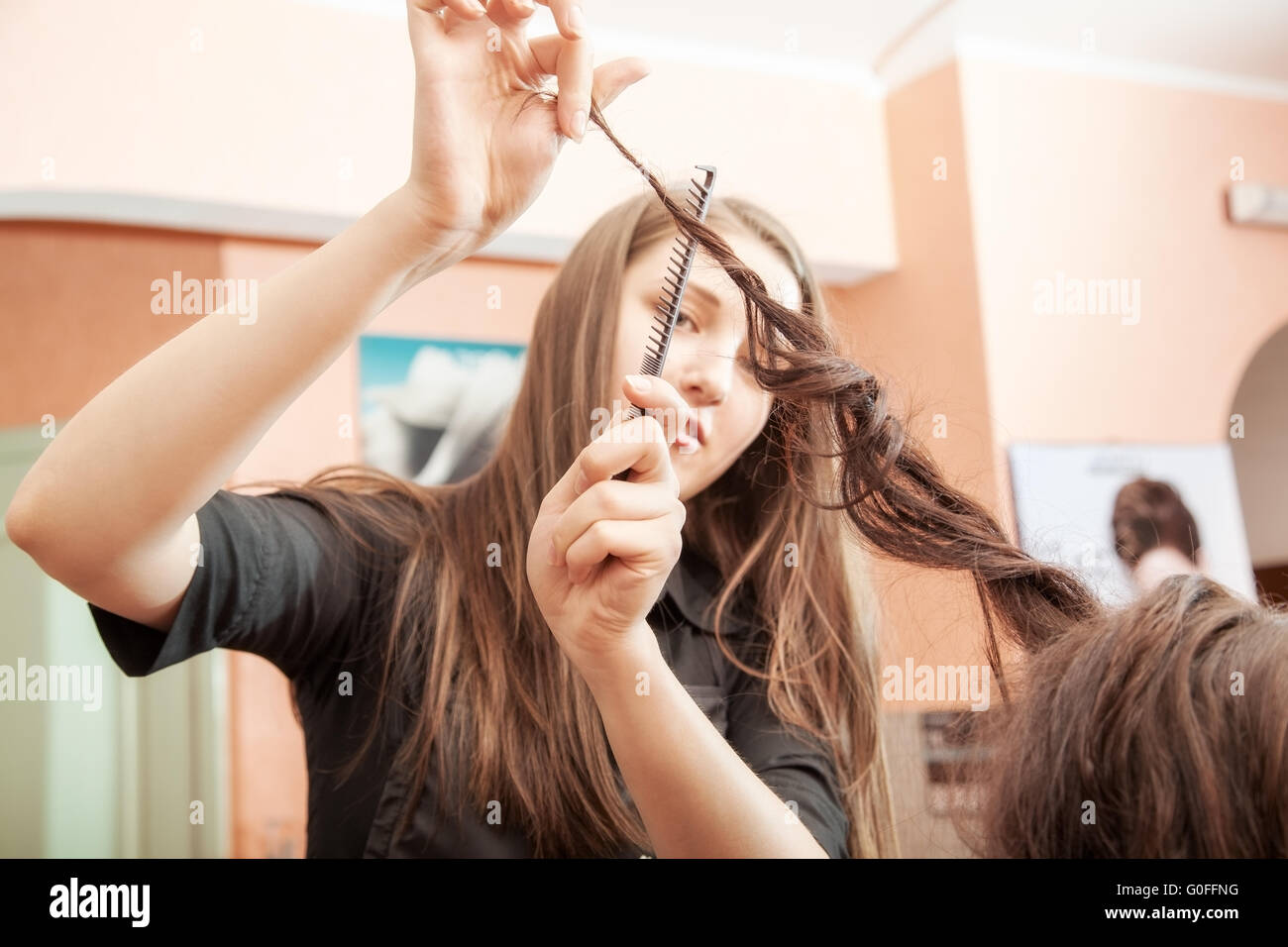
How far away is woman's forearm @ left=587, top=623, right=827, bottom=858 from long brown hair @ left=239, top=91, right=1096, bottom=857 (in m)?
0.11

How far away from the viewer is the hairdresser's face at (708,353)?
609 millimetres

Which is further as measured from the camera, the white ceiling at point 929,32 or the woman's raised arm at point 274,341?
the white ceiling at point 929,32

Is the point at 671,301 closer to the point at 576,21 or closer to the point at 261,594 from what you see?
the point at 576,21

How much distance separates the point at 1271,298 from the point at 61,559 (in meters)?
2.40

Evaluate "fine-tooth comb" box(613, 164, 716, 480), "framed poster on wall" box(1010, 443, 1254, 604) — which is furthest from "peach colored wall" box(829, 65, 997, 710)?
"fine-tooth comb" box(613, 164, 716, 480)

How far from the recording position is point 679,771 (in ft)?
1.55

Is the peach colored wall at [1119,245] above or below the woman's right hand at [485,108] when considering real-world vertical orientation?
above

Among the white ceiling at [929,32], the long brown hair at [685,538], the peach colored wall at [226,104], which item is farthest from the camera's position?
the white ceiling at [929,32]

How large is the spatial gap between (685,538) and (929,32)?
1.67 m

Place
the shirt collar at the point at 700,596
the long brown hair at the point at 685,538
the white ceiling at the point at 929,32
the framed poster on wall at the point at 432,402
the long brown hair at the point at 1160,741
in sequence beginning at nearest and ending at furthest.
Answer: the long brown hair at the point at 1160,741, the long brown hair at the point at 685,538, the shirt collar at the point at 700,596, the white ceiling at the point at 929,32, the framed poster on wall at the point at 432,402

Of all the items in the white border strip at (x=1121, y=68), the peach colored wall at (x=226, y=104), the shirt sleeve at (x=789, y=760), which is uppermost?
the white border strip at (x=1121, y=68)

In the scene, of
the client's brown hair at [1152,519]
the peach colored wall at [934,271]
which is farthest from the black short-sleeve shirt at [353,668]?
the client's brown hair at [1152,519]

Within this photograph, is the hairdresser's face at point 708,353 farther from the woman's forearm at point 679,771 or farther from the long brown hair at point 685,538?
the woman's forearm at point 679,771
